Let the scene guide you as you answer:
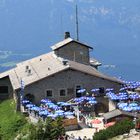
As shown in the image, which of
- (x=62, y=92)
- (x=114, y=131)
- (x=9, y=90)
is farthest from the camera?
(x=9, y=90)

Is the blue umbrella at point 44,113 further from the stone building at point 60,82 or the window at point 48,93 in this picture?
the window at point 48,93

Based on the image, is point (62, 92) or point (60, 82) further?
point (62, 92)

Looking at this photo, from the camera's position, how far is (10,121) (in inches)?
2594

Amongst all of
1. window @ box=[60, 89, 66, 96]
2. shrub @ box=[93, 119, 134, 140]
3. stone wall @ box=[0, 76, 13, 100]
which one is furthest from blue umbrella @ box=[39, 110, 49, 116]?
stone wall @ box=[0, 76, 13, 100]

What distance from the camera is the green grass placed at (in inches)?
2419

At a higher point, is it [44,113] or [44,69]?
[44,69]

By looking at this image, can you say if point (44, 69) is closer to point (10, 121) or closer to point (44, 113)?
point (10, 121)

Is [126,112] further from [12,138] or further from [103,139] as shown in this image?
→ [103,139]

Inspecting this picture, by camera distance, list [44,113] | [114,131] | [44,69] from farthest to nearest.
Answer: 1. [44,69]
2. [44,113]
3. [114,131]

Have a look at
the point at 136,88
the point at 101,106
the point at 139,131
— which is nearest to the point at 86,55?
the point at 136,88

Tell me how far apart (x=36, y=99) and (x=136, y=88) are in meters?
12.0

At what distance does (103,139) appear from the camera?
44094 millimetres

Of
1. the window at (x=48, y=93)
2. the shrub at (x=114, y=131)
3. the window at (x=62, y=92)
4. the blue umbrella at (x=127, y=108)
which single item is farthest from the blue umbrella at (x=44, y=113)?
the shrub at (x=114, y=131)

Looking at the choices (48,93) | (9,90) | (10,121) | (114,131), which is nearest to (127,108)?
(10,121)
